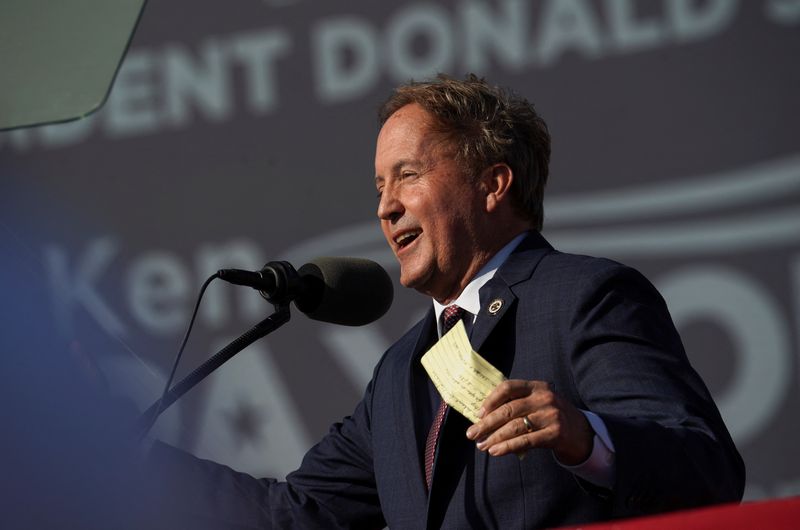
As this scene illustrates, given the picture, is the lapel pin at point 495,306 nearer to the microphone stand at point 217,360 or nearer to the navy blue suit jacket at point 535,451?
the navy blue suit jacket at point 535,451

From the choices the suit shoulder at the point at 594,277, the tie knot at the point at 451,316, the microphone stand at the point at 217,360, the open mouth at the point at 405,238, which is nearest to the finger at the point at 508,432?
the microphone stand at the point at 217,360

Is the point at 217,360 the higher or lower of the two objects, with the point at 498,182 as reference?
lower

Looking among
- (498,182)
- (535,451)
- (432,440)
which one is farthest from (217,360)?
(498,182)

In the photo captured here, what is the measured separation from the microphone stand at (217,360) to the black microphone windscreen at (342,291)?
8 cm

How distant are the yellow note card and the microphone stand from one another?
337 millimetres

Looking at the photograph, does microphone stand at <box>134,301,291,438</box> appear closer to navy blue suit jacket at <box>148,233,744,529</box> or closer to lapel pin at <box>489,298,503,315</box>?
navy blue suit jacket at <box>148,233,744,529</box>

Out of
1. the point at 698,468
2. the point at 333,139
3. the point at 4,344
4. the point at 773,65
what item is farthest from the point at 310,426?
the point at 4,344

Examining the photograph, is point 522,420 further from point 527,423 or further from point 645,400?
point 645,400

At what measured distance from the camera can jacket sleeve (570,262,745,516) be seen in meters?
1.45

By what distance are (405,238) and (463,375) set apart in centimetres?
74

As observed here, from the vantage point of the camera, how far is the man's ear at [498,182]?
2180 millimetres

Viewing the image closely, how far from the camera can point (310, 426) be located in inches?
131

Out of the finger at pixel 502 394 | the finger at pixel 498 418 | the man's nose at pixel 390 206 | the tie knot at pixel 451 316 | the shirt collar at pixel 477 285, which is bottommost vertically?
the tie knot at pixel 451 316

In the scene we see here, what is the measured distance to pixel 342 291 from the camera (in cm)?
191
